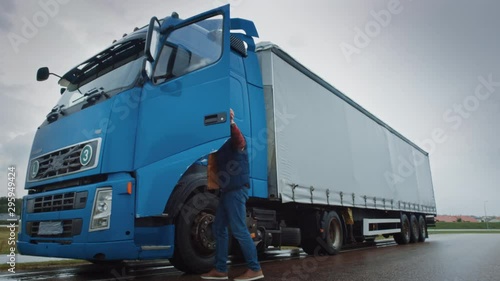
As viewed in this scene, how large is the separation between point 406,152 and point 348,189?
670 centimetres

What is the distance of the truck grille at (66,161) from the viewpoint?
4.26 metres

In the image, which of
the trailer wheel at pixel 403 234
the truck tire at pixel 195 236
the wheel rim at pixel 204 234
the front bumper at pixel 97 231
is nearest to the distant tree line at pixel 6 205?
the front bumper at pixel 97 231

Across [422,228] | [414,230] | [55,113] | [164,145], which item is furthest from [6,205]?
[422,228]

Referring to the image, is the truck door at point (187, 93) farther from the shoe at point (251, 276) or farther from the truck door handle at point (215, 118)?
the shoe at point (251, 276)

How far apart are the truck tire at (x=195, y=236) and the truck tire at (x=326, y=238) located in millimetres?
3102

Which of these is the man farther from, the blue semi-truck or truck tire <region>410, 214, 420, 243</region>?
truck tire <region>410, 214, 420, 243</region>

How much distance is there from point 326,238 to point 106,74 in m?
4.97

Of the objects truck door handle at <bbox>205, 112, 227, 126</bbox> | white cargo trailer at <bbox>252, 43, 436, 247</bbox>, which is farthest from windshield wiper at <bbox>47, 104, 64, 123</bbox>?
white cargo trailer at <bbox>252, 43, 436, 247</bbox>

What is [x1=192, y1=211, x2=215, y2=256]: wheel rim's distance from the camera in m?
4.64

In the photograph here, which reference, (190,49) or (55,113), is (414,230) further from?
(55,113)

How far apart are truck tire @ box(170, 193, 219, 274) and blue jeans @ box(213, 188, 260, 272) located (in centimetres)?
40

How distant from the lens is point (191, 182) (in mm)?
4559

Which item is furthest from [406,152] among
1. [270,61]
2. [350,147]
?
[270,61]

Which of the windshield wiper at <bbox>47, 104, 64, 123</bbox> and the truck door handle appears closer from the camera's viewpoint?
the truck door handle
